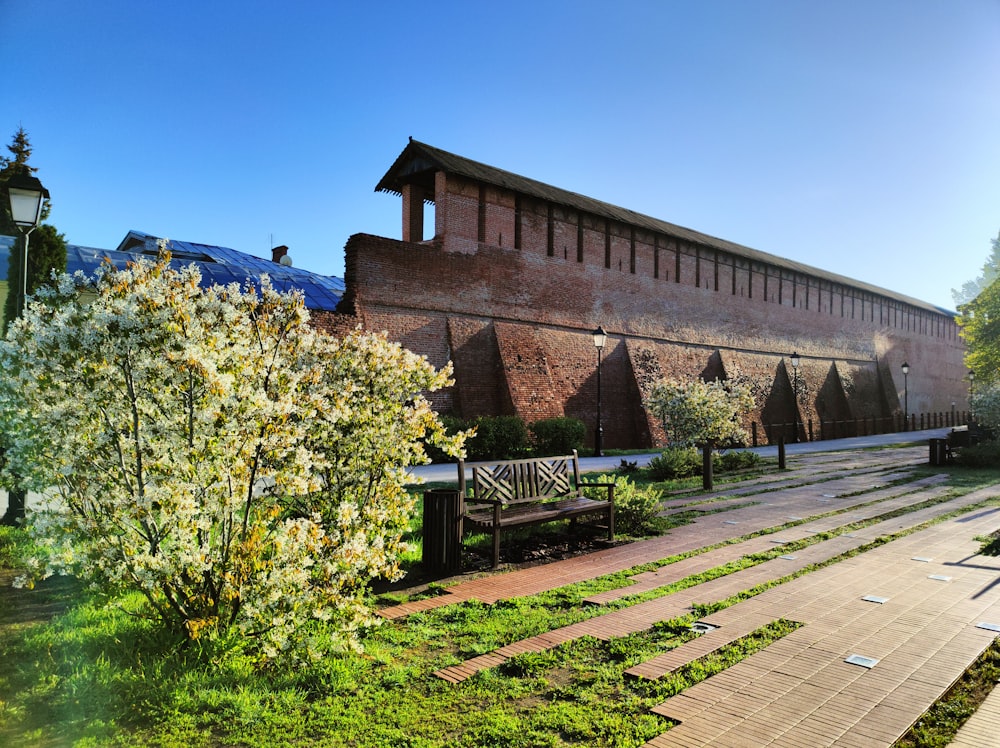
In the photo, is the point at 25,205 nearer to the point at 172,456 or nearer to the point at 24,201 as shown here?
the point at 24,201

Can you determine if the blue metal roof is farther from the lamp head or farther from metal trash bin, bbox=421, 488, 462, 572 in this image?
metal trash bin, bbox=421, 488, 462, 572

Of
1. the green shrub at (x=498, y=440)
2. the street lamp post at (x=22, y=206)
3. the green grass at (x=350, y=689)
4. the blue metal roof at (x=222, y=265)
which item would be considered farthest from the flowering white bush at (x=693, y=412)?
the blue metal roof at (x=222, y=265)

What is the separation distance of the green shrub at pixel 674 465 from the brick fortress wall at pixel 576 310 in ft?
21.2

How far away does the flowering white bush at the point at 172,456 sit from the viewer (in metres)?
3.19

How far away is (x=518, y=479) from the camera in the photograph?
7.09m

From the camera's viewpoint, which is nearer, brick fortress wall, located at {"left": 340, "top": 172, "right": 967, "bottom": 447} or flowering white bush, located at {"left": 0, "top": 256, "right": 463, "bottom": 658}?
flowering white bush, located at {"left": 0, "top": 256, "right": 463, "bottom": 658}

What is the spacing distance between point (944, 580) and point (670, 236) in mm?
21953

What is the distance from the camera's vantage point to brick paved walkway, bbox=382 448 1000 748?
300 centimetres

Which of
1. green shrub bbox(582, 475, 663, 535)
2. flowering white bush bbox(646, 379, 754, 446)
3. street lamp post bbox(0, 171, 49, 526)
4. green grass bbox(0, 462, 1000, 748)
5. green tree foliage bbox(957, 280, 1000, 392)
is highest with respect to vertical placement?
green tree foliage bbox(957, 280, 1000, 392)

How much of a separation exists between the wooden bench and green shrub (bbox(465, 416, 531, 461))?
8222 millimetres

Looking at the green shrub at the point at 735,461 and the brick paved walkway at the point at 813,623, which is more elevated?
the green shrub at the point at 735,461

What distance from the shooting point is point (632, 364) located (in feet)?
74.7

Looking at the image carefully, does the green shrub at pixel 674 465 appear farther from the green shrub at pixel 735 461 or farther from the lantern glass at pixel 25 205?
Result: the lantern glass at pixel 25 205

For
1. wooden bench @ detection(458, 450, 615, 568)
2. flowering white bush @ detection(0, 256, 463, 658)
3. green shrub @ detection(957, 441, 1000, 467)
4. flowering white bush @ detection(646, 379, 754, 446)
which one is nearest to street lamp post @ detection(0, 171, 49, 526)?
flowering white bush @ detection(0, 256, 463, 658)
